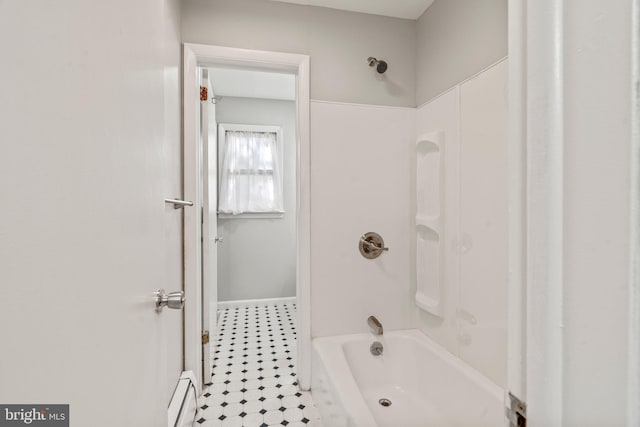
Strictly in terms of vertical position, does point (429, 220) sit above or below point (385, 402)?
above

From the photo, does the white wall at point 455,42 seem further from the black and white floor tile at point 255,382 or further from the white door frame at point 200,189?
the black and white floor tile at point 255,382

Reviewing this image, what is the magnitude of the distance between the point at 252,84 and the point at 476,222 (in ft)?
8.47

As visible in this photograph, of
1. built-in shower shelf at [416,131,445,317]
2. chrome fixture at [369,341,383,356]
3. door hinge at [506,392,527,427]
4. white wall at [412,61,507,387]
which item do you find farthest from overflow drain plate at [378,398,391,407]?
door hinge at [506,392,527,427]

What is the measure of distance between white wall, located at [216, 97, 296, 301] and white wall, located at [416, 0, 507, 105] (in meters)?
1.97

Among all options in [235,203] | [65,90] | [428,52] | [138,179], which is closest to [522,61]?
[65,90]

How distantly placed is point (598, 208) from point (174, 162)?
1.63m

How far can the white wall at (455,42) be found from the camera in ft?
4.42

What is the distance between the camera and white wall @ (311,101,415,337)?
183cm

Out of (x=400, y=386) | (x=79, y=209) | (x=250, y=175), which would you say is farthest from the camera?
(x=250, y=175)

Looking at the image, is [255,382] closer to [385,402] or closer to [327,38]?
[385,402]

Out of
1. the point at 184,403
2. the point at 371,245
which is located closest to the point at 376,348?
the point at 371,245

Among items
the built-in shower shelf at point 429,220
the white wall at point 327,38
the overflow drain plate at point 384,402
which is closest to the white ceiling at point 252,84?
the white wall at point 327,38

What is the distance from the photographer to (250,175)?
348 centimetres

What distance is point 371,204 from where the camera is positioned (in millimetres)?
1909
